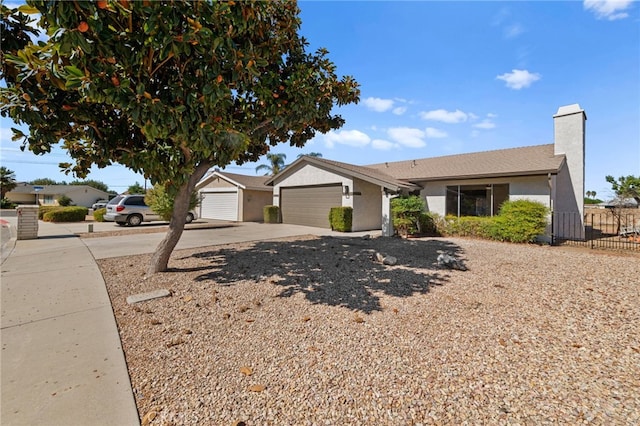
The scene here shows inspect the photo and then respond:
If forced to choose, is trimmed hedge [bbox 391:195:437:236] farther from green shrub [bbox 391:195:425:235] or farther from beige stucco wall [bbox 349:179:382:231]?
beige stucco wall [bbox 349:179:382:231]

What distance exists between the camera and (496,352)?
2.94 m

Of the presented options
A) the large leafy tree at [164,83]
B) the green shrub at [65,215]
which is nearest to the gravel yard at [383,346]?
the large leafy tree at [164,83]

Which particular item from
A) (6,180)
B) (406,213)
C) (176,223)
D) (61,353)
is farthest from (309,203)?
(6,180)

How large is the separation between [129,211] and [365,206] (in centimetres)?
1434

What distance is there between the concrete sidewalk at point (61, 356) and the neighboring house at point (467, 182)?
1103cm

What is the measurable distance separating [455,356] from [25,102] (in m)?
6.52

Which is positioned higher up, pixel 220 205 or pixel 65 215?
pixel 220 205

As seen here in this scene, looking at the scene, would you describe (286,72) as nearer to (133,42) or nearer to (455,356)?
(133,42)

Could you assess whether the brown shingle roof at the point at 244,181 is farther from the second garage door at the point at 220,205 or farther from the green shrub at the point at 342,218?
the green shrub at the point at 342,218

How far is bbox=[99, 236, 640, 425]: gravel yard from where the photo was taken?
84.8 inches

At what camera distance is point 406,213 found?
12164 millimetres

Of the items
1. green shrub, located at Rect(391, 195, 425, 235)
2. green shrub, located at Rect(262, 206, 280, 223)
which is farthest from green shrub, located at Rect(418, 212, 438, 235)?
green shrub, located at Rect(262, 206, 280, 223)

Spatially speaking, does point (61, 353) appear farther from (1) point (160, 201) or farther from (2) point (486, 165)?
(2) point (486, 165)

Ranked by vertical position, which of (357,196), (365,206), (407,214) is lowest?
(407,214)
